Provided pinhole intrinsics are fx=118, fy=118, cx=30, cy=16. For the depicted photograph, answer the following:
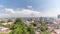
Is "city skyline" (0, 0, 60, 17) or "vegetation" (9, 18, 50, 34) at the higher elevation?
"city skyline" (0, 0, 60, 17)

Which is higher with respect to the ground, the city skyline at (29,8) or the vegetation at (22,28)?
the city skyline at (29,8)

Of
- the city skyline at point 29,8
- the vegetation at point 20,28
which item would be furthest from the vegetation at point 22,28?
the city skyline at point 29,8

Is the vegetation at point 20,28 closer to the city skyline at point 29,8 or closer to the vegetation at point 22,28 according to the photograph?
the vegetation at point 22,28

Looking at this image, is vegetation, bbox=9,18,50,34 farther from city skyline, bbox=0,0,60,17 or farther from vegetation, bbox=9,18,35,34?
city skyline, bbox=0,0,60,17

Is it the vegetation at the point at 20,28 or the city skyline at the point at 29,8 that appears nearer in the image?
the vegetation at the point at 20,28

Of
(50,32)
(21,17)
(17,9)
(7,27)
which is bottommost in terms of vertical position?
(50,32)

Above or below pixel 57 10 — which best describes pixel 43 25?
below

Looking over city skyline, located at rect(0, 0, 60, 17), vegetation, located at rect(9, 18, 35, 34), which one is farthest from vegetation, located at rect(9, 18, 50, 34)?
city skyline, located at rect(0, 0, 60, 17)

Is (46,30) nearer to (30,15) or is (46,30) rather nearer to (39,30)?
(39,30)

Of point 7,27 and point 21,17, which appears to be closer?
point 7,27

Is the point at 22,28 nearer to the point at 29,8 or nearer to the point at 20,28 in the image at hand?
the point at 20,28

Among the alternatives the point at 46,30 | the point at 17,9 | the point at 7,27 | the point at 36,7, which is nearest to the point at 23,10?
the point at 17,9
